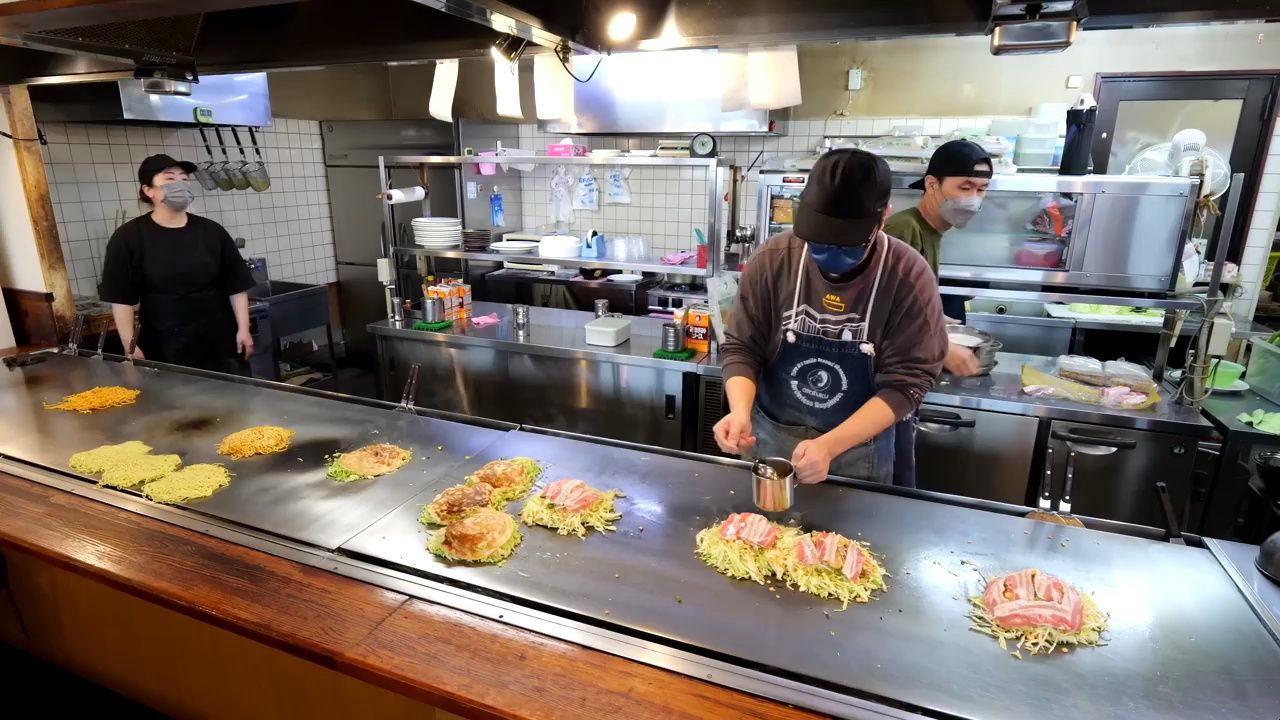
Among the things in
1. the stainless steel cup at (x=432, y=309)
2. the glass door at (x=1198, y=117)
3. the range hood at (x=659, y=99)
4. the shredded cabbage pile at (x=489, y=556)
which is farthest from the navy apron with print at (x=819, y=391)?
the glass door at (x=1198, y=117)

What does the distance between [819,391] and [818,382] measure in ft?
0.10

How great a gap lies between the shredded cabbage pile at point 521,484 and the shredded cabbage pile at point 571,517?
0.28ft

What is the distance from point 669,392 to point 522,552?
6.53 ft

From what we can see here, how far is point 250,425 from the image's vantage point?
99.0 inches

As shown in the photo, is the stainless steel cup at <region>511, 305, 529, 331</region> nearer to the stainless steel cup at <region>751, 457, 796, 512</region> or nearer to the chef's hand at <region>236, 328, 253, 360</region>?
the chef's hand at <region>236, 328, 253, 360</region>

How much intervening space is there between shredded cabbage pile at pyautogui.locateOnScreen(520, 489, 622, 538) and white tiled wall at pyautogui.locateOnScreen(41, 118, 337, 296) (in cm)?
451

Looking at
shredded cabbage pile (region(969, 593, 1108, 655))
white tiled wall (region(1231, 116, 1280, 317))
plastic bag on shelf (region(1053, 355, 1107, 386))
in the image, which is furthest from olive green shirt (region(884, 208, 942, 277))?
white tiled wall (region(1231, 116, 1280, 317))

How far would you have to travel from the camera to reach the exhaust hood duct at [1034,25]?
165 centimetres

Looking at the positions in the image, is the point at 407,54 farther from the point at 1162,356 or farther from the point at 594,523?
the point at 1162,356

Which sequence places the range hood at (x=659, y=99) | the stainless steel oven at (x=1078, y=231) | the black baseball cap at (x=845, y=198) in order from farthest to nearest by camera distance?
the range hood at (x=659, y=99) < the stainless steel oven at (x=1078, y=231) < the black baseball cap at (x=845, y=198)

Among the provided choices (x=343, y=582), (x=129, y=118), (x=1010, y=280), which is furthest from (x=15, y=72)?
(x=1010, y=280)

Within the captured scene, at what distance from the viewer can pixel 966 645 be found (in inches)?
55.3

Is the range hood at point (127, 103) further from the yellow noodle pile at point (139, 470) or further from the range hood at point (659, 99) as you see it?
the yellow noodle pile at point (139, 470)

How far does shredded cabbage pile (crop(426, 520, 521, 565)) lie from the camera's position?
5.59 ft
